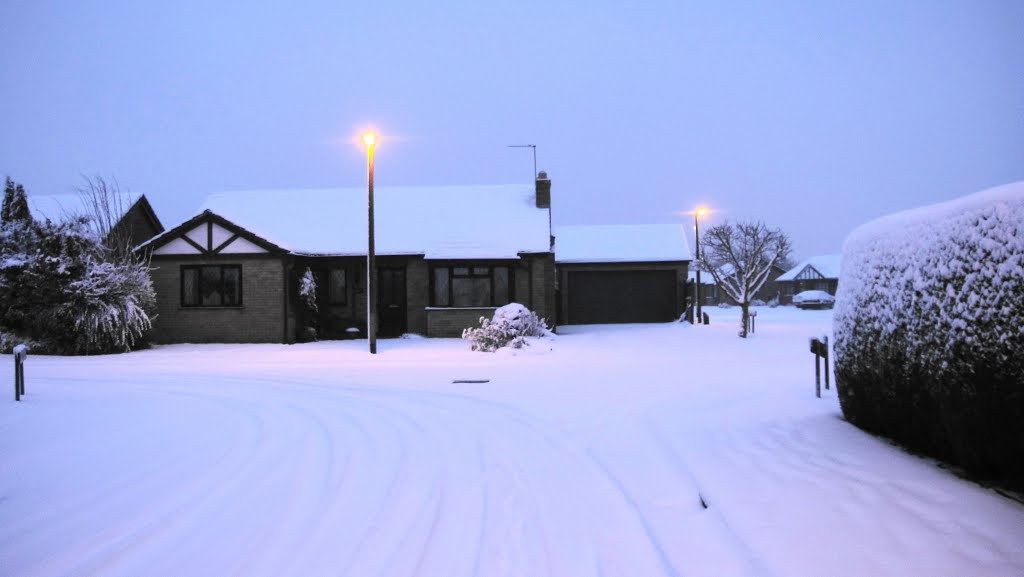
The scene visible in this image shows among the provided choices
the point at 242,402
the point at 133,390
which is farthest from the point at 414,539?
the point at 133,390

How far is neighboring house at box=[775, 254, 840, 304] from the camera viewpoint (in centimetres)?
5509

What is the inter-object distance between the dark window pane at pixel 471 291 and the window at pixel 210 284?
7.33 metres

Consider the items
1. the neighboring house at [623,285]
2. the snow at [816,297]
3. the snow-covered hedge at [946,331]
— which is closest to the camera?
the snow-covered hedge at [946,331]

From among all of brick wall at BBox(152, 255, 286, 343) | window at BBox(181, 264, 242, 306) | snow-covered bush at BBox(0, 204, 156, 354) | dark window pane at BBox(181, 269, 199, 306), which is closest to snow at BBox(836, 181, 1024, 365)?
brick wall at BBox(152, 255, 286, 343)

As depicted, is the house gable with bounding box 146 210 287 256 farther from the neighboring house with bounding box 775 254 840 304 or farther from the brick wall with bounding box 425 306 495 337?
the neighboring house with bounding box 775 254 840 304

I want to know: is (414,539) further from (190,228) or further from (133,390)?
(190,228)

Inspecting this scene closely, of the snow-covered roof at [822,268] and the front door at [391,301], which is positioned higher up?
the snow-covered roof at [822,268]

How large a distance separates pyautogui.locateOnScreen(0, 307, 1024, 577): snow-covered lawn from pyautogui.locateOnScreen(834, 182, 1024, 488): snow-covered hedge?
1.10 ft

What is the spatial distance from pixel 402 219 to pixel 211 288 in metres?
7.25

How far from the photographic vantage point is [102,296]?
1565cm

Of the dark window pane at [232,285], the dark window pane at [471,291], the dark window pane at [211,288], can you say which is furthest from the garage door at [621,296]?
the dark window pane at [211,288]

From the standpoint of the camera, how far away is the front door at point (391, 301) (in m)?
20.8

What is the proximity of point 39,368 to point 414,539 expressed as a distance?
44.3 ft

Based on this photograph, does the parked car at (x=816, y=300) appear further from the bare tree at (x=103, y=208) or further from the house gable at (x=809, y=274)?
the bare tree at (x=103, y=208)
